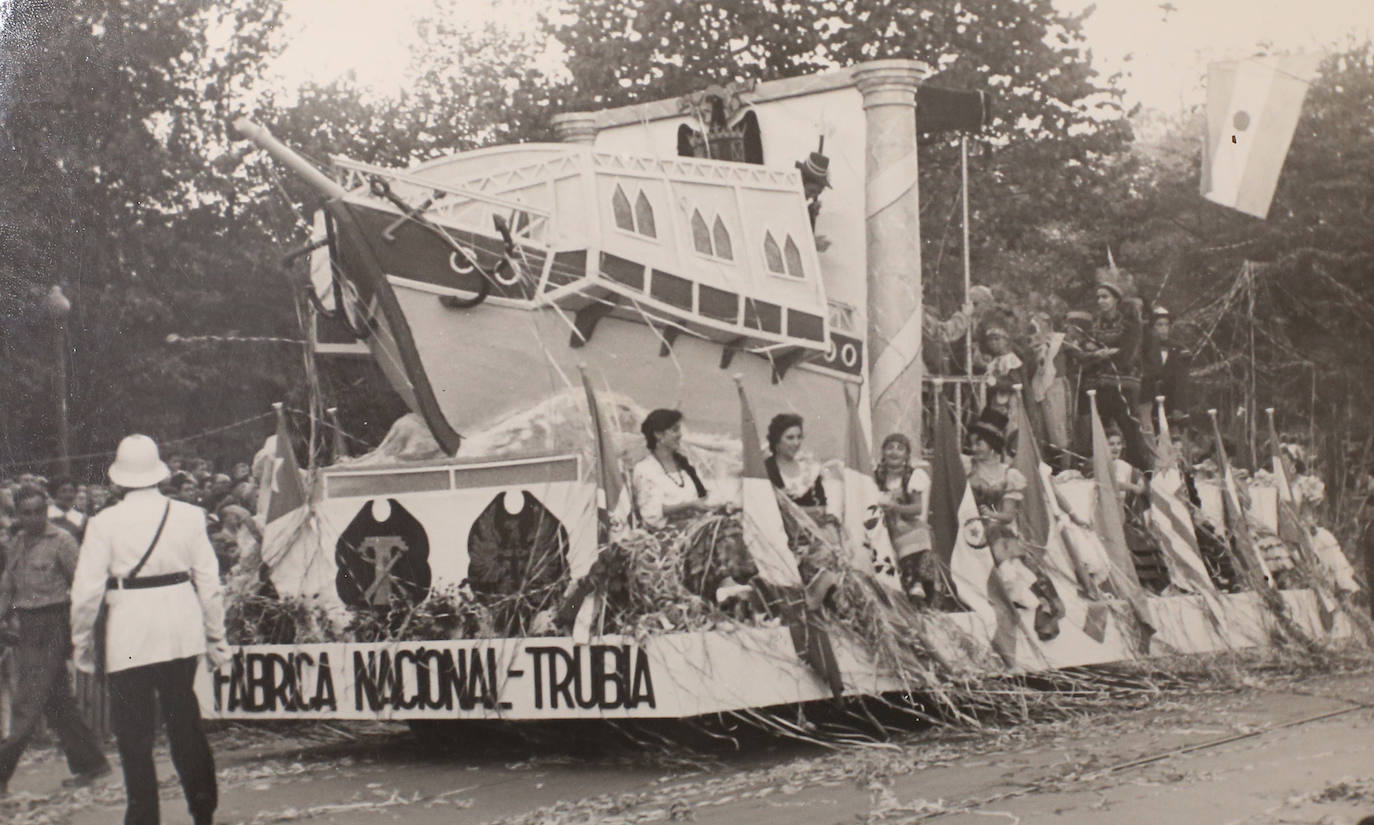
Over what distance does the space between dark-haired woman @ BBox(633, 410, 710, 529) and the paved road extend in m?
1.12

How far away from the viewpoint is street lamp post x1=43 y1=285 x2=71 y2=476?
253 inches

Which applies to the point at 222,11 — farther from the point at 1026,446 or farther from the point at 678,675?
the point at 1026,446

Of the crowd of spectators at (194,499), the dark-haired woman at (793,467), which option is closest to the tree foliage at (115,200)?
the crowd of spectators at (194,499)

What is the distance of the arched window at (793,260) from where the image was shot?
28.4ft

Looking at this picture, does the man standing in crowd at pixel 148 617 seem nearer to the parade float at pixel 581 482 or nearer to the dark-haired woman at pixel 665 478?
the parade float at pixel 581 482

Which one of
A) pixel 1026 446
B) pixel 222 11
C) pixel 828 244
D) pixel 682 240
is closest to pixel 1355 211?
pixel 1026 446

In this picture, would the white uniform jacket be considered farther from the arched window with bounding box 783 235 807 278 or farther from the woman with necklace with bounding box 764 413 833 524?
the arched window with bounding box 783 235 807 278

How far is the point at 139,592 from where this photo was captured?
6145 mm

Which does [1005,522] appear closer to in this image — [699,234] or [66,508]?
[699,234]

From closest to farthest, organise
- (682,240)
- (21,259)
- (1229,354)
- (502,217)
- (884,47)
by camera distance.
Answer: (21,259), (502,217), (682,240), (884,47), (1229,354)

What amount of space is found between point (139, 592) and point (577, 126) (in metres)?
3.59

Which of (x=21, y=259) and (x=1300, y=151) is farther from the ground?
(x=1300, y=151)

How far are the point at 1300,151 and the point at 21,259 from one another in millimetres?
6055

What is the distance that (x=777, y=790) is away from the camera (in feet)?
23.3
